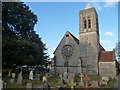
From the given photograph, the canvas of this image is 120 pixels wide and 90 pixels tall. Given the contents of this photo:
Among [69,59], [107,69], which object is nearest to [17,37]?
[69,59]

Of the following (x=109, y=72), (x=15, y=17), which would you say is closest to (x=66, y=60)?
(x=109, y=72)

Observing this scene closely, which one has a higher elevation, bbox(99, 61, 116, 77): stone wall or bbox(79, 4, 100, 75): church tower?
bbox(79, 4, 100, 75): church tower

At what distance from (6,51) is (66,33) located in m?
15.4

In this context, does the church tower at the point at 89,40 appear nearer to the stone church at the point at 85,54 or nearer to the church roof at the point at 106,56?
the stone church at the point at 85,54

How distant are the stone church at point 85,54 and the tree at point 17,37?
28.0 feet

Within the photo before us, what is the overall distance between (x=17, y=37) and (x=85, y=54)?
13.9 metres

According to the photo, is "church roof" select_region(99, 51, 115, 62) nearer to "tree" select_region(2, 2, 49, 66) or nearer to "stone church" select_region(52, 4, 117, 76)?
"stone church" select_region(52, 4, 117, 76)

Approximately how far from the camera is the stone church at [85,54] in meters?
21.7

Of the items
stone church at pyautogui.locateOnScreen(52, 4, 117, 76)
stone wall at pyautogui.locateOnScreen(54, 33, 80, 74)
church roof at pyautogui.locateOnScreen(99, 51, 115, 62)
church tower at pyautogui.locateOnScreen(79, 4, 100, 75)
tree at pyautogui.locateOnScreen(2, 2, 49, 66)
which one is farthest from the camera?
stone wall at pyautogui.locateOnScreen(54, 33, 80, 74)

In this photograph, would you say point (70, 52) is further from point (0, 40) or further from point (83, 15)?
point (0, 40)

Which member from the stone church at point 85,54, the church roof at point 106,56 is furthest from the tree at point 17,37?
the church roof at point 106,56

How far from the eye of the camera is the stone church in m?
21.7

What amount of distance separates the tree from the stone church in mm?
8530

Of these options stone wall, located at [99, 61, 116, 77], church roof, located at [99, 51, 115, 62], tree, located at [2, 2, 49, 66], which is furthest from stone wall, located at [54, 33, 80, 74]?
tree, located at [2, 2, 49, 66]
